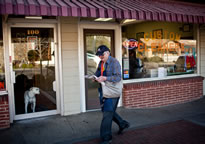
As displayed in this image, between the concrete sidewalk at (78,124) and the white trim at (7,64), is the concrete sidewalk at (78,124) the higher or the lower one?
the lower one

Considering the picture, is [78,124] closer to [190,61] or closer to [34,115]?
[34,115]

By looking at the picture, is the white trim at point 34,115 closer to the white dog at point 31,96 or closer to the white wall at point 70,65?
the white dog at point 31,96

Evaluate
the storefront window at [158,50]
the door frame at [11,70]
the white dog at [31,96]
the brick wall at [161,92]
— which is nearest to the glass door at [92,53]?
the storefront window at [158,50]

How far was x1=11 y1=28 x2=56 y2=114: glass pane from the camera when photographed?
5.81 m

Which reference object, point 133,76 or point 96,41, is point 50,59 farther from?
point 133,76

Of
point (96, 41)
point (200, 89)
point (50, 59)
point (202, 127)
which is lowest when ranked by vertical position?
point (202, 127)

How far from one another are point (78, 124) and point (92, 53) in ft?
7.18

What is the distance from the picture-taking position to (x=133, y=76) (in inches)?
284

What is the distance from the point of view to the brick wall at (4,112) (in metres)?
5.29

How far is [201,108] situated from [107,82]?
4.29 m

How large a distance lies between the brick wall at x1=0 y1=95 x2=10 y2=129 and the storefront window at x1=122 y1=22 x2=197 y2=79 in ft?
11.5

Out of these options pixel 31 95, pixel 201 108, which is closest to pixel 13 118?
pixel 31 95

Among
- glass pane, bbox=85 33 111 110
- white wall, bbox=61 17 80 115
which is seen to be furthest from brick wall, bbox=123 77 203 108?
white wall, bbox=61 17 80 115

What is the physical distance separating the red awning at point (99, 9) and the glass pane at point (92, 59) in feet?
4.22
